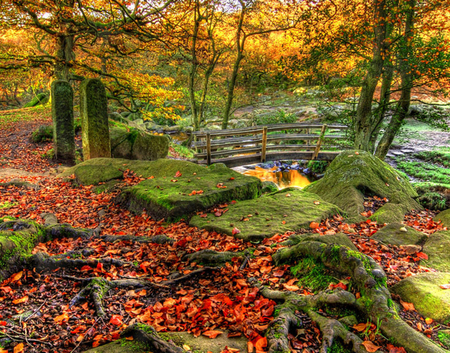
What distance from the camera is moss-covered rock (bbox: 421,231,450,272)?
353cm

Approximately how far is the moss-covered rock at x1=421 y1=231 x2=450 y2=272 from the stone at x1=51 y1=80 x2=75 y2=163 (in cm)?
1164

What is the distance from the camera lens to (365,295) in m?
2.43

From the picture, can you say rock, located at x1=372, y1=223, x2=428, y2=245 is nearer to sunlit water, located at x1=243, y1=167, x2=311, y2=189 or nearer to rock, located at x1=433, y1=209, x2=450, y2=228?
rock, located at x1=433, y1=209, x2=450, y2=228

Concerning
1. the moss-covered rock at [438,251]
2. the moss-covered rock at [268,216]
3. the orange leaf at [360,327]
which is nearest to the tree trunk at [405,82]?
the moss-covered rock at [268,216]

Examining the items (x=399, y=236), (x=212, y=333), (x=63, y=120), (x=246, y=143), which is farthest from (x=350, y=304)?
(x=63, y=120)

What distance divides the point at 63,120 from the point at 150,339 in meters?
10.8

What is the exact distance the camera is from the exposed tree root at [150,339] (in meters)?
2.04

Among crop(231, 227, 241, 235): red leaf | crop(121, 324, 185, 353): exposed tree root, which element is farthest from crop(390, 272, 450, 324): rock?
crop(231, 227, 241, 235): red leaf

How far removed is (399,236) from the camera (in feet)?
14.2

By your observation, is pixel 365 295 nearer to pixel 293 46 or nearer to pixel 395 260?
pixel 395 260

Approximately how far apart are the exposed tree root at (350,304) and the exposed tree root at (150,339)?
29.6 inches

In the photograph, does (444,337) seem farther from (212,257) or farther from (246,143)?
(246,143)

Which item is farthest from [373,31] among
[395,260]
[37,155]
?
[37,155]

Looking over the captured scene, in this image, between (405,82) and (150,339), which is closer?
(150,339)
